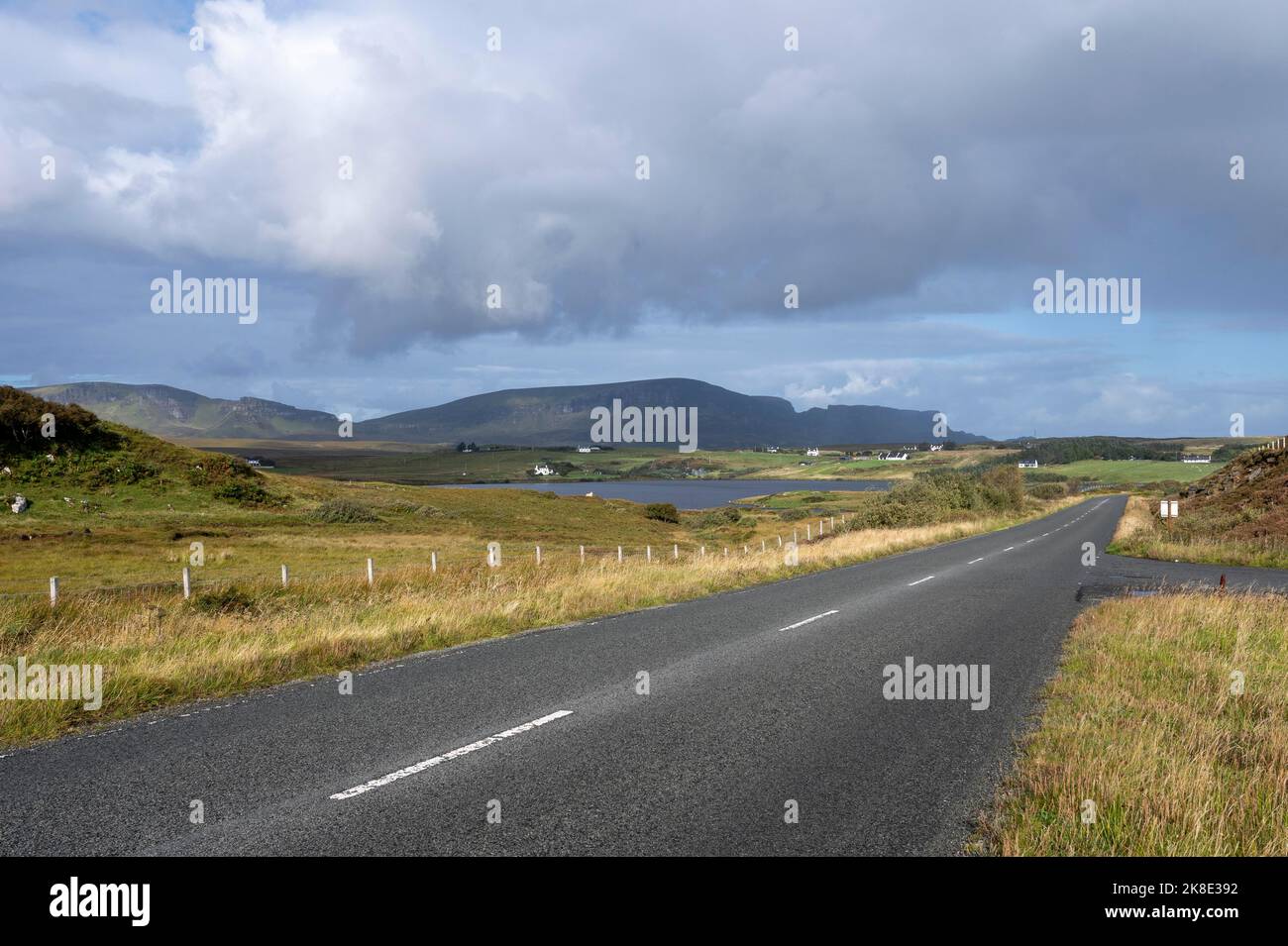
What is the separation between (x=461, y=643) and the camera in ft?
37.7

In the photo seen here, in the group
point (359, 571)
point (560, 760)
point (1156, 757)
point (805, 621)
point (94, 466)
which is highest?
point (94, 466)

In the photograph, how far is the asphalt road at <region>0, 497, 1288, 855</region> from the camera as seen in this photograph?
15.4 feet

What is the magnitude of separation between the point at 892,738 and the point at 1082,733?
151 cm

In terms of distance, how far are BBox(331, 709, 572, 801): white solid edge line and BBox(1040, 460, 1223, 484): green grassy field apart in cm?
12803

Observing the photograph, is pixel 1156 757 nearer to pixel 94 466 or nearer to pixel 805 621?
pixel 805 621

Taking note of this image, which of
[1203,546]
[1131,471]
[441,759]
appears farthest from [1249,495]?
[1131,471]

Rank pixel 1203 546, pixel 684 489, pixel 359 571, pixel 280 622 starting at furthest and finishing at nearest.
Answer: pixel 684 489
pixel 359 571
pixel 1203 546
pixel 280 622

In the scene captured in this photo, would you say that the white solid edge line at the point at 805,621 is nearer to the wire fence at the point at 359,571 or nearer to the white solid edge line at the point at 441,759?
the white solid edge line at the point at 441,759

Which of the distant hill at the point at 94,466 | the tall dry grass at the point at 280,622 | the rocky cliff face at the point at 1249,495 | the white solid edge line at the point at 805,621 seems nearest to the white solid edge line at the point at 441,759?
the tall dry grass at the point at 280,622

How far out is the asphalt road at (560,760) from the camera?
4695 millimetres

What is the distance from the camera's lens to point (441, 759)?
19.8 feet

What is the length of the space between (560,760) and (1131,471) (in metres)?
165

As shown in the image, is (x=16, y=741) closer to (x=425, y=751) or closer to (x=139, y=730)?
(x=139, y=730)
